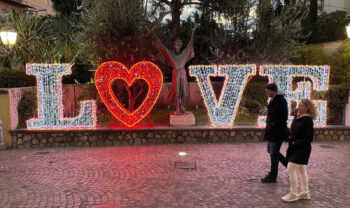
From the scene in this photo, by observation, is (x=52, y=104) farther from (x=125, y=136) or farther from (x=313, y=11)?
(x=313, y=11)

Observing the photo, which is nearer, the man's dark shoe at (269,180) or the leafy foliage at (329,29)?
the man's dark shoe at (269,180)

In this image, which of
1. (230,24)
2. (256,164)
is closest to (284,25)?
(230,24)

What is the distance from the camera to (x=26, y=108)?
927 centimetres

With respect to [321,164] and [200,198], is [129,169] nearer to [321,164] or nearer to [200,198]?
[200,198]

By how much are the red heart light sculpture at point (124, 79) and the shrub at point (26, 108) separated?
8.46 ft

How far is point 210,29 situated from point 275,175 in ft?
41.3

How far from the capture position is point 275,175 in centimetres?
566

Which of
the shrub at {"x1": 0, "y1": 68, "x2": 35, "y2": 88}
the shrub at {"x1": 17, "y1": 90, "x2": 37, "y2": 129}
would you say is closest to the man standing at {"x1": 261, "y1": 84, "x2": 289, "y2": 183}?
the shrub at {"x1": 17, "y1": 90, "x2": 37, "y2": 129}

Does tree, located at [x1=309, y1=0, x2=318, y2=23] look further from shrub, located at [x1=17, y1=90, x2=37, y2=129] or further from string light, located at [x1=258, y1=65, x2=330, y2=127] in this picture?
shrub, located at [x1=17, y1=90, x2=37, y2=129]

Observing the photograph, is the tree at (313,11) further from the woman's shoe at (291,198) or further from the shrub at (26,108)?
the shrub at (26,108)

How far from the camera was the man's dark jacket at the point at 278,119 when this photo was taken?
5238 millimetres

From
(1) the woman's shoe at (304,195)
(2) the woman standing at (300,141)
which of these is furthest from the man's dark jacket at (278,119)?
(1) the woman's shoe at (304,195)

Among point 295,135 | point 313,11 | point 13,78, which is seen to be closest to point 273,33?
point 295,135

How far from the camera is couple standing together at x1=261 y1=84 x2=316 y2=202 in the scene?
15.0ft
